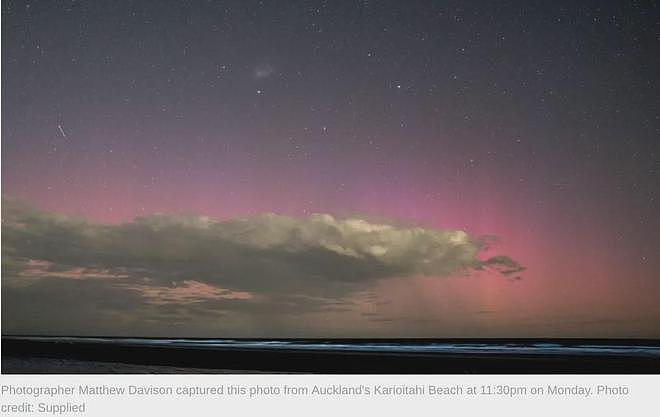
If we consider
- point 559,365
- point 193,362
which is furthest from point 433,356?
point 193,362

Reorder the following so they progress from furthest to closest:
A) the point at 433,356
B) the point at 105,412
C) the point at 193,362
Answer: the point at 433,356
the point at 193,362
the point at 105,412

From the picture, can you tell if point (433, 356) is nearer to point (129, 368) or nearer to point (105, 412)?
point (129, 368)

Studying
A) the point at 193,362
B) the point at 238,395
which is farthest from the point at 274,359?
the point at 238,395

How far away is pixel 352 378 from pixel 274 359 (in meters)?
9.80

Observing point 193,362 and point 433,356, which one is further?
point 433,356

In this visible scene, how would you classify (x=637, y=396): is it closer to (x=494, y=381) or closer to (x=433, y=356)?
(x=494, y=381)

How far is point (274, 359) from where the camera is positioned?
1819 centimetres

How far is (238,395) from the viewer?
8.52 metres

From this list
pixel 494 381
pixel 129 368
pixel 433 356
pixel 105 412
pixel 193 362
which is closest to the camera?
pixel 105 412

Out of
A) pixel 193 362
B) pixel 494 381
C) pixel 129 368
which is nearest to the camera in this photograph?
pixel 494 381

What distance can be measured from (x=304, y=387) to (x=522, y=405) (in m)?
3.32

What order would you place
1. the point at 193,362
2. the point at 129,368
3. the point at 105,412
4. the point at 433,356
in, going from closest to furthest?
the point at 105,412 < the point at 129,368 < the point at 193,362 < the point at 433,356

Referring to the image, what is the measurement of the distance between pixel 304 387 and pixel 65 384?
3.75m

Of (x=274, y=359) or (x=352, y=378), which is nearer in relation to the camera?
(x=352, y=378)
